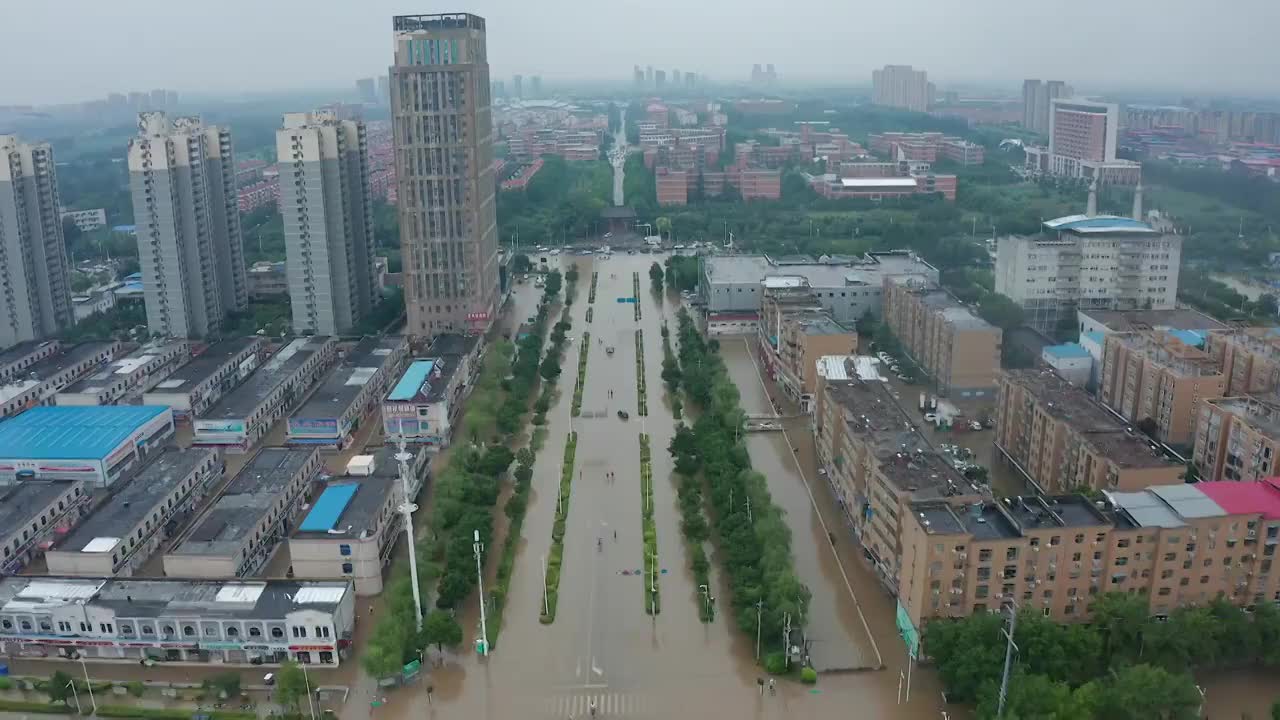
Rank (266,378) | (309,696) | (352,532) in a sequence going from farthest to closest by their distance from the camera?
(266,378)
(352,532)
(309,696)

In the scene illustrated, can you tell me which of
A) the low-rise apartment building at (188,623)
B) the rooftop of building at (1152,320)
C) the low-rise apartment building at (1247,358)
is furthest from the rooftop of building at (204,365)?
the low-rise apartment building at (1247,358)

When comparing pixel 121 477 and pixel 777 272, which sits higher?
pixel 777 272

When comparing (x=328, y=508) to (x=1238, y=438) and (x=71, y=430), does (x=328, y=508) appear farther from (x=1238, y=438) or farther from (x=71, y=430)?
(x=1238, y=438)

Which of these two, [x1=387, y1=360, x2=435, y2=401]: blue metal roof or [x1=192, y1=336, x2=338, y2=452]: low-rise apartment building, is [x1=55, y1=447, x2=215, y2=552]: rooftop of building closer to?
[x1=192, y1=336, x2=338, y2=452]: low-rise apartment building

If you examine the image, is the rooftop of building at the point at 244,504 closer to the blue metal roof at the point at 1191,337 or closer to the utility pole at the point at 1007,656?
the utility pole at the point at 1007,656

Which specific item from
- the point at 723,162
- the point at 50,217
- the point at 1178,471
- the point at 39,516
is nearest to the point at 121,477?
the point at 39,516

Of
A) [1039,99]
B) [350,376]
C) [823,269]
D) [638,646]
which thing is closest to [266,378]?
[350,376]

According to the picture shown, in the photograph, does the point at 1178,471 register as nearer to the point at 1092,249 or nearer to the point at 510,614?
the point at 510,614
